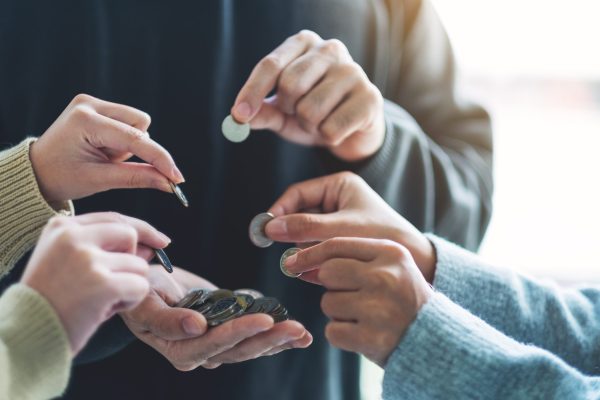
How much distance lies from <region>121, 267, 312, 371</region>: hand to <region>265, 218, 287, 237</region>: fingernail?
99 millimetres

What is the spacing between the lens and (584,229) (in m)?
1.05

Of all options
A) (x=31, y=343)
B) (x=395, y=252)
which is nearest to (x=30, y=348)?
(x=31, y=343)

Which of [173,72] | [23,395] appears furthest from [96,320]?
[173,72]

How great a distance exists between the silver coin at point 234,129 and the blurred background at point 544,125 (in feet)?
1.46

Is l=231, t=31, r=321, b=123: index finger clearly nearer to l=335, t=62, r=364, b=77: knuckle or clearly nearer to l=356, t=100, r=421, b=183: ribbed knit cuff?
l=335, t=62, r=364, b=77: knuckle

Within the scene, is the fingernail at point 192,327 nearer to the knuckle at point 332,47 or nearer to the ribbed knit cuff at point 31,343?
the ribbed knit cuff at point 31,343

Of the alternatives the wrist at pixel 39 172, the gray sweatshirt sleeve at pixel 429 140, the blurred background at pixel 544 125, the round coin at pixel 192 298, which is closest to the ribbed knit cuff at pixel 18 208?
the wrist at pixel 39 172

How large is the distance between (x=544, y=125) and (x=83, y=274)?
940 millimetres

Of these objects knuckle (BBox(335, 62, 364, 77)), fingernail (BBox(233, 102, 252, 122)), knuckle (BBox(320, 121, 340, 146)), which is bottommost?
knuckle (BBox(320, 121, 340, 146))

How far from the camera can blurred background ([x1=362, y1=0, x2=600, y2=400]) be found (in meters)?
A: 0.93

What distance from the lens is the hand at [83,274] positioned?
328mm

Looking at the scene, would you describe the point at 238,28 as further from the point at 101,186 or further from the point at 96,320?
the point at 96,320

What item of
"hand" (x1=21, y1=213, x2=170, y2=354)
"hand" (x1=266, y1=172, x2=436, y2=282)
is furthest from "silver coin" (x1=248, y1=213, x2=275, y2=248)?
"hand" (x1=21, y1=213, x2=170, y2=354)

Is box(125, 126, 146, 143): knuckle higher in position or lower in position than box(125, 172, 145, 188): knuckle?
higher
